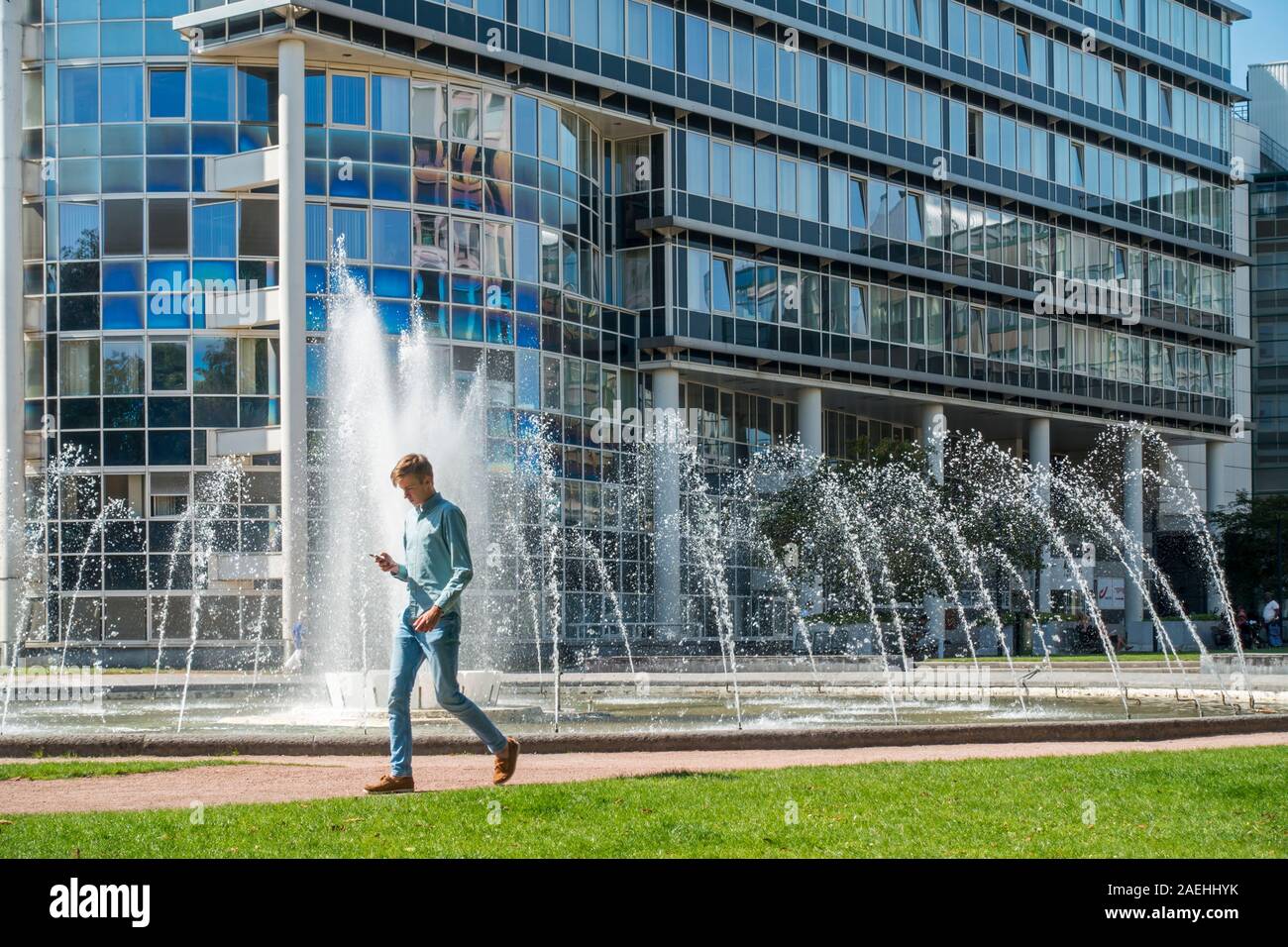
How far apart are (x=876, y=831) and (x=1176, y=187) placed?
→ 64831 mm

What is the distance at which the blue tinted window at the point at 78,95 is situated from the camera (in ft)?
141

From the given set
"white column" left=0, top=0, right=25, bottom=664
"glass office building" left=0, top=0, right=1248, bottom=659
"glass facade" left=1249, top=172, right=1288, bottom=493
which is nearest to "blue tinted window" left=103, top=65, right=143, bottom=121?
"glass office building" left=0, top=0, right=1248, bottom=659

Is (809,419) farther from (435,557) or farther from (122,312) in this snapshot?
(435,557)

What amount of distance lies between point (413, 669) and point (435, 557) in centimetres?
67

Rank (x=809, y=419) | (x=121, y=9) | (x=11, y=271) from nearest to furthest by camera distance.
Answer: (x=11, y=271) < (x=121, y=9) < (x=809, y=419)

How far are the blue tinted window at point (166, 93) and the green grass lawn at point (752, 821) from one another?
34.0m

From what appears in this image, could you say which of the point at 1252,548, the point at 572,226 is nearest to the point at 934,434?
the point at 1252,548

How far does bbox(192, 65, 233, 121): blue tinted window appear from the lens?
141 feet

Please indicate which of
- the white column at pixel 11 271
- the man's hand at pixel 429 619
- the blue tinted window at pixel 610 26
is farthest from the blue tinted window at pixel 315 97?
the man's hand at pixel 429 619

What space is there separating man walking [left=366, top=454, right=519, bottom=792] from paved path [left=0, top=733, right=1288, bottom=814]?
62 centimetres

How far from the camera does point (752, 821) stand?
9.69 meters

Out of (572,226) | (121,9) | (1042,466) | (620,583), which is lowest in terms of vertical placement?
(620,583)

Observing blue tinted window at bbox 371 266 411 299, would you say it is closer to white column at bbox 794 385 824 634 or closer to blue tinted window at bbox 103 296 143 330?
blue tinted window at bbox 103 296 143 330
